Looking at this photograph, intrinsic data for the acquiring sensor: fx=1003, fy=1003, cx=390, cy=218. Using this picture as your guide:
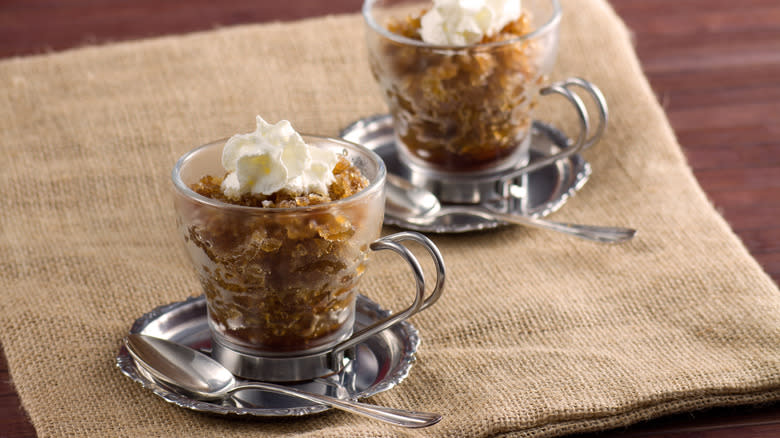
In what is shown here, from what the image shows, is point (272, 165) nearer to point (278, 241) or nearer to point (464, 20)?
point (278, 241)

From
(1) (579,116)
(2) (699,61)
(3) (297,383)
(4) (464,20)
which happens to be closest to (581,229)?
(1) (579,116)

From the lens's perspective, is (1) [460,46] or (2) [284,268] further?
(1) [460,46]

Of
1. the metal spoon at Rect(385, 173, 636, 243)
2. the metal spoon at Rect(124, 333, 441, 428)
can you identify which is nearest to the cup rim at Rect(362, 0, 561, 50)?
the metal spoon at Rect(385, 173, 636, 243)

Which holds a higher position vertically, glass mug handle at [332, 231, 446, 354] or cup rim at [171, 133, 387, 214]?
cup rim at [171, 133, 387, 214]

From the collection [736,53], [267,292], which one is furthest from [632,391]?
[736,53]

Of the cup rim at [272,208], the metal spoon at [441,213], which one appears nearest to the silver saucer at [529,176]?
the metal spoon at [441,213]

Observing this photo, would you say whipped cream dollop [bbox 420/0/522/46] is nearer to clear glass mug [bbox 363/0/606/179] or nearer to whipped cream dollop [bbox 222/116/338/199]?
clear glass mug [bbox 363/0/606/179]
